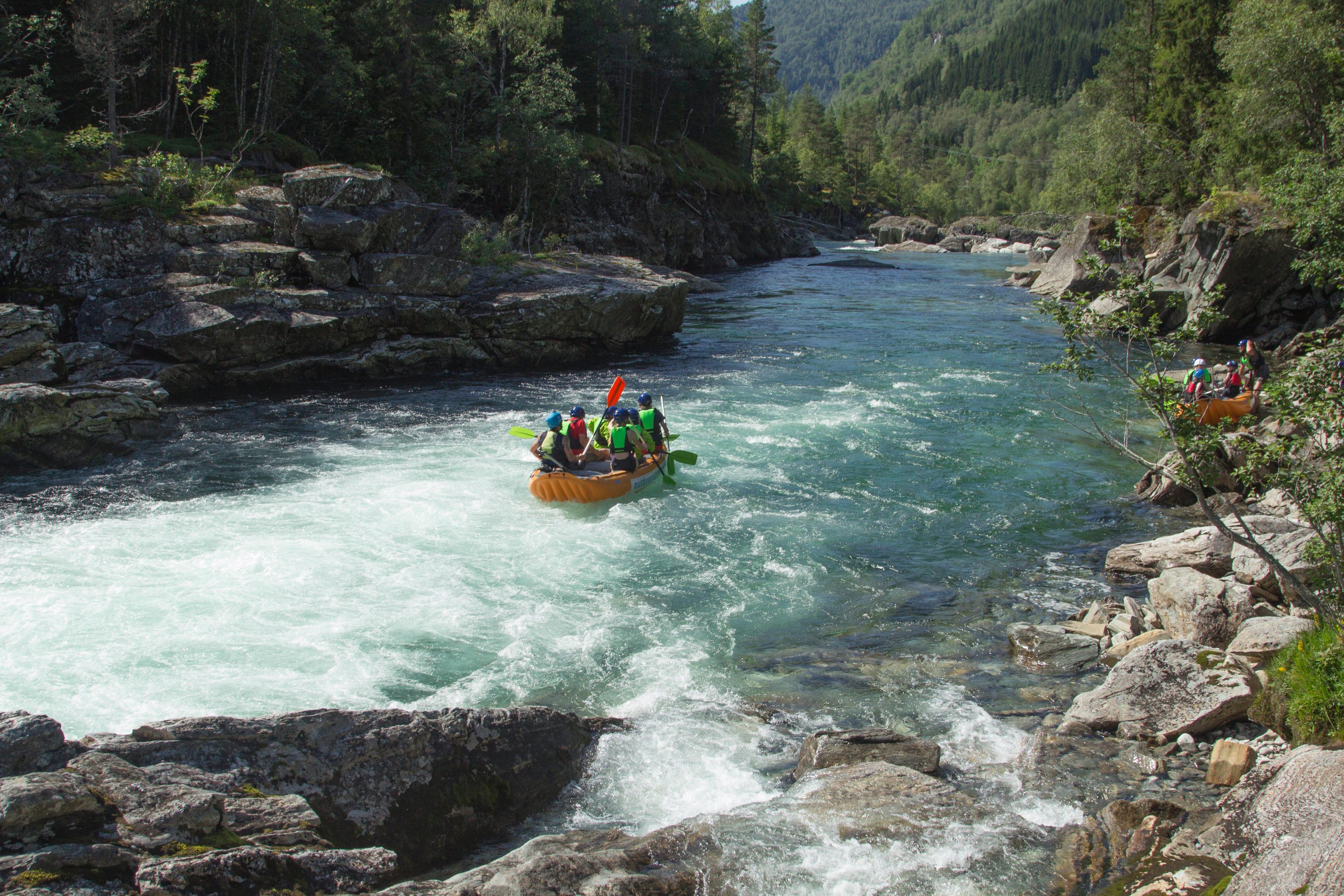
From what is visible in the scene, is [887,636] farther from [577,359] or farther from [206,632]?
[577,359]

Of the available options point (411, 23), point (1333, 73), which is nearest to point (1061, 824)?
point (1333, 73)

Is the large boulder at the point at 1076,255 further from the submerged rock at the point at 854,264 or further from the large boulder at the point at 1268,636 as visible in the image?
the large boulder at the point at 1268,636

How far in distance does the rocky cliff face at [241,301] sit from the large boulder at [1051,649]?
1521cm

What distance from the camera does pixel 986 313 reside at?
112 ft

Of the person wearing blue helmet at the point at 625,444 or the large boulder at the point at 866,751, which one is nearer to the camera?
the large boulder at the point at 866,751

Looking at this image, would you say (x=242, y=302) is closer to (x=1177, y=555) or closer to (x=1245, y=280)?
(x=1177, y=555)

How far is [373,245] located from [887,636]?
1811 centimetres

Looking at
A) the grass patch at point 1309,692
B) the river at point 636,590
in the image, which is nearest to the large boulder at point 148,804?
the river at point 636,590

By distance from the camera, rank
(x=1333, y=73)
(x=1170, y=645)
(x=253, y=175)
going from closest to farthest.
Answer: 1. (x=1170, y=645)
2. (x=253, y=175)
3. (x=1333, y=73)

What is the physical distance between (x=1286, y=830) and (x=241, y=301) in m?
20.7

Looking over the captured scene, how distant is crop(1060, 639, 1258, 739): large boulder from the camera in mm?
6941

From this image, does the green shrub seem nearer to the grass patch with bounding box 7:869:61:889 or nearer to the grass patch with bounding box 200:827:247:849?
the grass patch with bounding box 200:827:247:849

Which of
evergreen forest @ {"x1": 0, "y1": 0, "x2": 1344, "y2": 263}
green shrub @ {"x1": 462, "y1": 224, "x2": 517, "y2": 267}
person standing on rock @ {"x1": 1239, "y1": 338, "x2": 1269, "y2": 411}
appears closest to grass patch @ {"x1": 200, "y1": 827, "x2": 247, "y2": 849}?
person standing on rock @ {"x1": 1239, "y1": 338, "x2": 1269, "y2": 411}

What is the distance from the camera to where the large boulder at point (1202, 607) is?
8266 millimetres
